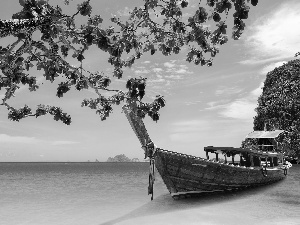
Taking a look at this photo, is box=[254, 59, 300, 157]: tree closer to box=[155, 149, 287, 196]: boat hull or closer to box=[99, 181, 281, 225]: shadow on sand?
box=[155, 149, 287, 196]: boat hull

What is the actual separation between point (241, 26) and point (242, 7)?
0.84ft

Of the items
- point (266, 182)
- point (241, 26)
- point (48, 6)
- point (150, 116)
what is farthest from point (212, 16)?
point (266, 182)

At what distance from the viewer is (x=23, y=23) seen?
306 centimetres

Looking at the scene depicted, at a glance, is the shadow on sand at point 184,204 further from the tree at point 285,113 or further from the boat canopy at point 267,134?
the tree at point 285,113

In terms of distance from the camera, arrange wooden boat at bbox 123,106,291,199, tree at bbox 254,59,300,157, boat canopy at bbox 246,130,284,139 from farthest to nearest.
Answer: tree at bbox 254,59,300,157
boat canopy at bbox 246,130,284,139
wooden boat at bbox 123,106,291,199

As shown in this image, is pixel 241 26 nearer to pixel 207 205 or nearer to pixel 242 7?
pixel 242 7

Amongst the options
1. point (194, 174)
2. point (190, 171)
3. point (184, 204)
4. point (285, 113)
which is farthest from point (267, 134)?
point (184, 204)

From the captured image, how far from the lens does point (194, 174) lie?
603 inches

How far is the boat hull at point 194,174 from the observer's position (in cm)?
1471

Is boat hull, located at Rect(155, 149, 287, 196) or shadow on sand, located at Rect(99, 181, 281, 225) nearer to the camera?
shadow on sand, located at Rect(99, 181, 281, 225)

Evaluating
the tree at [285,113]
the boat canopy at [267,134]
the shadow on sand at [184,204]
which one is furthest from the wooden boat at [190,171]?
the tree at [285,113]

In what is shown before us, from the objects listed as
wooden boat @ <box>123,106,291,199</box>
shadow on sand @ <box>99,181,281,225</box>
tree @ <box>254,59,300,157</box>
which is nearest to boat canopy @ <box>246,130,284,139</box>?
wooden boat @ <box>123,106,291,199</box>

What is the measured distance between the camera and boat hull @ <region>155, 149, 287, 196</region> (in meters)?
14.7

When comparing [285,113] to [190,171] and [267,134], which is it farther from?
[190,171]
